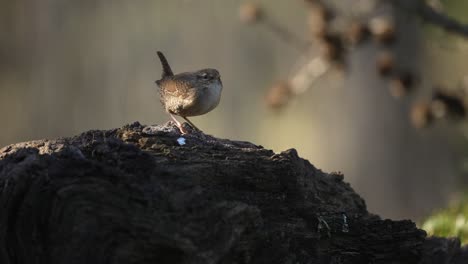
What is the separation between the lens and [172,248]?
2.94 m

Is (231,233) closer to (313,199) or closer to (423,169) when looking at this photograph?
(313,199)

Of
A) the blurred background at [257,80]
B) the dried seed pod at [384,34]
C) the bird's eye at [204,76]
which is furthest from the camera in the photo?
the blurred background at [257,80]

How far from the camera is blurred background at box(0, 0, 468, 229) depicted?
10.2m

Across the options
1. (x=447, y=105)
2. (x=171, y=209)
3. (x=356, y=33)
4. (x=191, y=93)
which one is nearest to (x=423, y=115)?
(x=447, y=105)

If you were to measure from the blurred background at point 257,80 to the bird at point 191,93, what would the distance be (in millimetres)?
2108

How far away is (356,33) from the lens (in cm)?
665

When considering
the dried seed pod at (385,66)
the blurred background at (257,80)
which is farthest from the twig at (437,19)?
the dried seed pod at (385,66)

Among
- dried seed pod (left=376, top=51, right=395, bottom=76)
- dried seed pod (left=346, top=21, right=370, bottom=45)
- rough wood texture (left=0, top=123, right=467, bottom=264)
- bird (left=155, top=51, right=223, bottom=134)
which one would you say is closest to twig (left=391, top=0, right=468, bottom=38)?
dried seed pod (left=346, top=21, right=370, bottom=45)

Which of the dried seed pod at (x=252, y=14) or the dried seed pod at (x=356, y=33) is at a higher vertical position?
the dried seed pod at (x=252, y=14)

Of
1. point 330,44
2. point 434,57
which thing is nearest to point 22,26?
point 434,57

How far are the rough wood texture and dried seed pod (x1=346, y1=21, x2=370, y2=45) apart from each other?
319 centimetres

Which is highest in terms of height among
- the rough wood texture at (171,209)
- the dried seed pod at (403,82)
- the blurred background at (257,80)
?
the blurred background at (257,80)

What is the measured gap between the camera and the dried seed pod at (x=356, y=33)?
21.8 ft

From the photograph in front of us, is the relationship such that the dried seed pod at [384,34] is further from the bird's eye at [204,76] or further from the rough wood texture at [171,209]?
the rough wood texture at [171,209]
